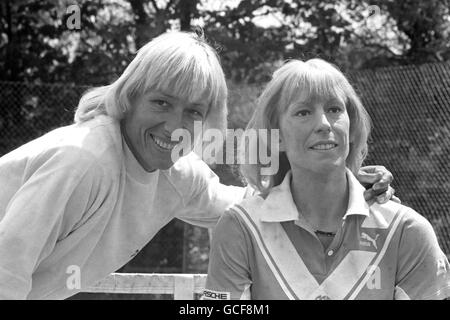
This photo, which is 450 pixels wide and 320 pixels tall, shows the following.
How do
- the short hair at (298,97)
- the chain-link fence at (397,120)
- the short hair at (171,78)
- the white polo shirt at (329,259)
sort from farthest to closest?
the chain-link fence at (397,120), the short hair at (171,78), the short hair at (298,97), the white polo shirt at (329,259)

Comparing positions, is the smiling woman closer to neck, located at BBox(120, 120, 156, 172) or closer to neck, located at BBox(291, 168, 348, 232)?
neck, located at BBox(120, 120, 156, 172)

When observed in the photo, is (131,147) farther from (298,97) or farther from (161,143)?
(298,97)

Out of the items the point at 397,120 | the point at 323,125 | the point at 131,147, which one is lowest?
the point at 397,120

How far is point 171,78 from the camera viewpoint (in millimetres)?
2131

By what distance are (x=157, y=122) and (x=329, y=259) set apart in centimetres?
64

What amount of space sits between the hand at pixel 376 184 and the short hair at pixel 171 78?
18.7 inches

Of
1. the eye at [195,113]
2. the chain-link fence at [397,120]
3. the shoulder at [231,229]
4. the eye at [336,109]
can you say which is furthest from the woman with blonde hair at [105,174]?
the chain-link fence at [397,120]

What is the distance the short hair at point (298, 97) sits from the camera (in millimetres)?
1965

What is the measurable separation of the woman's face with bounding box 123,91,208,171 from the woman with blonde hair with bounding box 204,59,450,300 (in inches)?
11.4

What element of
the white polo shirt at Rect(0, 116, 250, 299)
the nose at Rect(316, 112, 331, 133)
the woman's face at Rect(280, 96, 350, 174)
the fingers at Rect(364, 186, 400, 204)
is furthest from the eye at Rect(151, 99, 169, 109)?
the fingers at Rect(364, 186, 400, 204)

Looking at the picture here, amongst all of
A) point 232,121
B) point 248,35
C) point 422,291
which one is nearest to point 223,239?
point 422,291

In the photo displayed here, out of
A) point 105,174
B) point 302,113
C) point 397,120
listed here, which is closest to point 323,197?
→ point 302,113

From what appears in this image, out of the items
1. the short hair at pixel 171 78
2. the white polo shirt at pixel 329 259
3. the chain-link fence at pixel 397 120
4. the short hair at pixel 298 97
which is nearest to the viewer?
the white polo shirt at pixel 329 259

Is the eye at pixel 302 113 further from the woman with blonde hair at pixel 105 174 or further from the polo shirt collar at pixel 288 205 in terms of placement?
the woman with blonde hair at pixel 105 174
